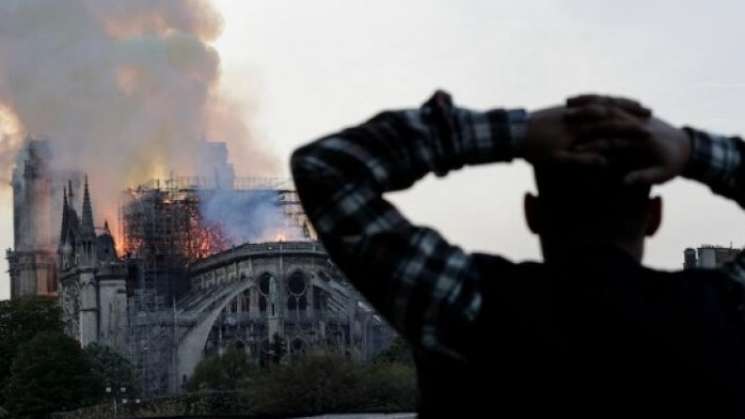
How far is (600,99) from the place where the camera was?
388 cm

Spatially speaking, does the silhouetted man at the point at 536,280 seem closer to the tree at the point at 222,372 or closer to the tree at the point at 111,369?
the tree at the point at 222,372

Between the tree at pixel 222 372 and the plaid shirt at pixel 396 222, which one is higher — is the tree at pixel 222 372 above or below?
above

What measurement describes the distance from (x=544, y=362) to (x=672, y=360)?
9.6 inches

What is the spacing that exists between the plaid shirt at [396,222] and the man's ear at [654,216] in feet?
1.38

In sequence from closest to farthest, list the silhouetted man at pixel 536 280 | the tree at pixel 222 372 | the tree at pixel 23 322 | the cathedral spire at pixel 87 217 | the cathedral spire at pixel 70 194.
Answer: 1. the silhouetted man at pixel 536 280
2. the tree at pixel 222 372
3. the tree at pixel 23 322
4. the cathedral spire at pixel 87 217
5. the cathedral spire at pixel 70 194

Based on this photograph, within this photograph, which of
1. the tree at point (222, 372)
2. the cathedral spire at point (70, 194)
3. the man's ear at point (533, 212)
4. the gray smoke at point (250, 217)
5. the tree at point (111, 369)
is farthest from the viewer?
the cathedral spire at point (70, 194)

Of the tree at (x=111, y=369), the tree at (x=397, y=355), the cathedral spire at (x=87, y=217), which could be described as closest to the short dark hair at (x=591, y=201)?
the tree at (x=397, y=355)

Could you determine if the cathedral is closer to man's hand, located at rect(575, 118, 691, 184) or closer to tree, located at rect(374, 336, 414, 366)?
tree, located at rect(374, 336, 414, 366)

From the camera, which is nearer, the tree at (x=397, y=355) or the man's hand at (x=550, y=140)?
the man's hand at (x=550, y=140)

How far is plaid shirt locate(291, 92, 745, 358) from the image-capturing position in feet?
12.4

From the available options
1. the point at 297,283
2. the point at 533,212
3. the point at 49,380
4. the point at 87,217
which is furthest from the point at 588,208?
the point at 87,217

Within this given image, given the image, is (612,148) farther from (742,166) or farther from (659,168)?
(742,166)

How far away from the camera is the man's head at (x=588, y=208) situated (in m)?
3.85

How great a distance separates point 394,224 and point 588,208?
0.39m
